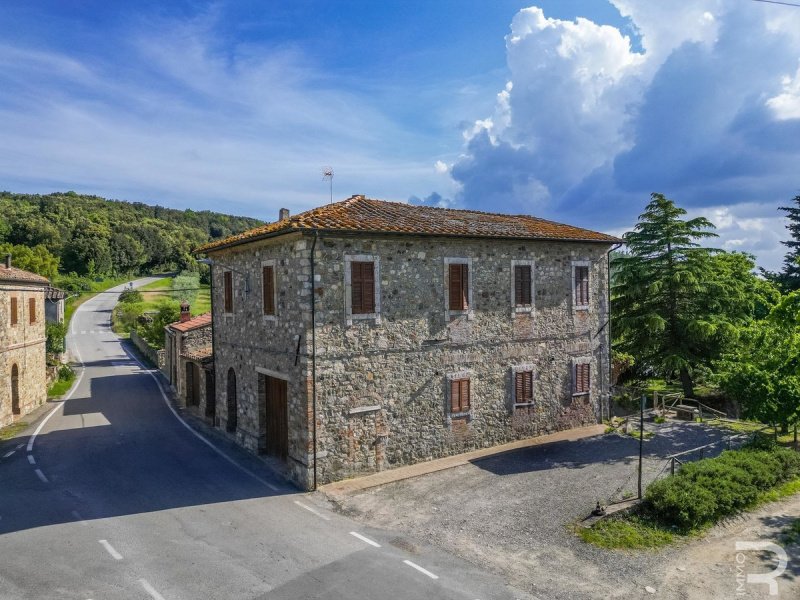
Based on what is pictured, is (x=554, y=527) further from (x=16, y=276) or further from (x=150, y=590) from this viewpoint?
(x=16, y=276)

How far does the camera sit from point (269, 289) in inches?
667

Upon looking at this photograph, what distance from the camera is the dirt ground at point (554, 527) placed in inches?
402

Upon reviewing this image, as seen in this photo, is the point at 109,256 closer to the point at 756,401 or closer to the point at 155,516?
the point at 155,516

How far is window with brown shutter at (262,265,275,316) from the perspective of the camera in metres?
16.7

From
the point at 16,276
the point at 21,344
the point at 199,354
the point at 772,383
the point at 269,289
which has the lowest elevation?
the point at 772,383

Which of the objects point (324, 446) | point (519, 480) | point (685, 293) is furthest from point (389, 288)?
point (685, 293)

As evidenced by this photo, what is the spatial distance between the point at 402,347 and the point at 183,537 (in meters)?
7.46

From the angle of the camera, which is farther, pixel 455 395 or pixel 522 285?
pixel 522 285

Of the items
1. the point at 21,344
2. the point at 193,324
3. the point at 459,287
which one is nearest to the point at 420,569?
the point at 459,287

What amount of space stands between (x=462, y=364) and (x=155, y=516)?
9.41 metres

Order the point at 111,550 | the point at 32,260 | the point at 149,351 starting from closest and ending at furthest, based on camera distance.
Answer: the point at 111,550, the point at 149,351, the point at 32,260

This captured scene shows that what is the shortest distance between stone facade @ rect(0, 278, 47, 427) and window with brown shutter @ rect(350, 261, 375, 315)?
52.5ft

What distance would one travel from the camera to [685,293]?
24578mm

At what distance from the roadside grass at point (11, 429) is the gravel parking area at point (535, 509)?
49.3ft
